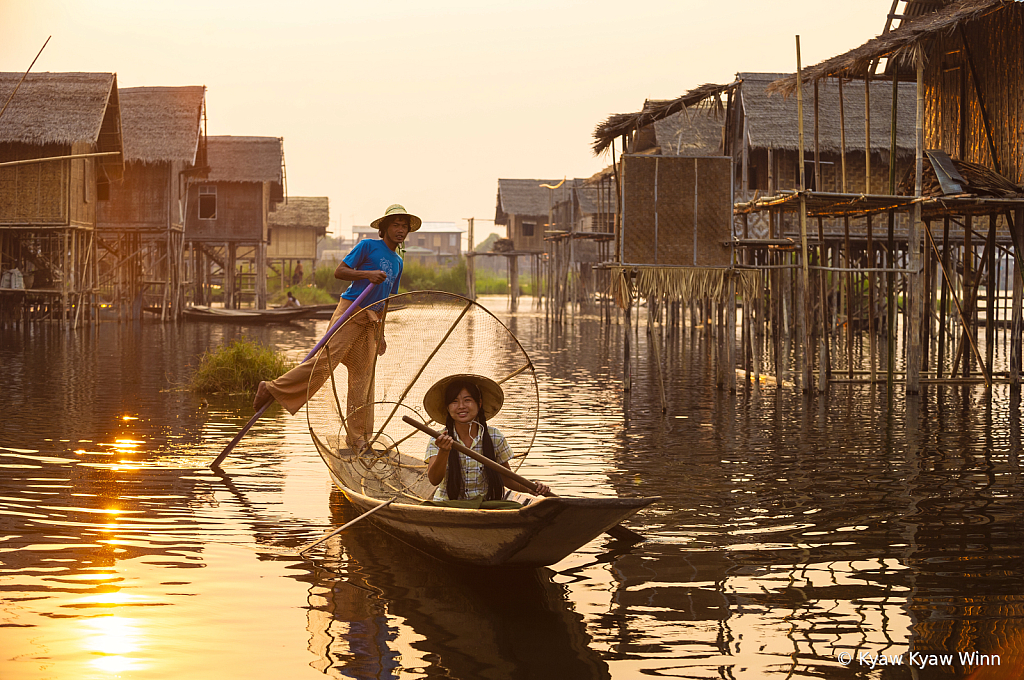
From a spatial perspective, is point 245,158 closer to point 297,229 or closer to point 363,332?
point 297,229

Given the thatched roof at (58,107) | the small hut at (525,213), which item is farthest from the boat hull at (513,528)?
the small hut at (525,213)

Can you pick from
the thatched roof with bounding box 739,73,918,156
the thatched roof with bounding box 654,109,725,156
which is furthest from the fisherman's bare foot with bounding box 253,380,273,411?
the thatched roof with bounding box 654,109,725,156

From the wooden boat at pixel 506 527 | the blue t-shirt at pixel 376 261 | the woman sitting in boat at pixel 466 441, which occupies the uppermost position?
the blue t-shirt at pixel 376 261

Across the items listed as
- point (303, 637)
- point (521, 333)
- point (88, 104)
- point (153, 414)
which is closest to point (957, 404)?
point (153, 414)

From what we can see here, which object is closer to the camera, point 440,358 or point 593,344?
point 440,358

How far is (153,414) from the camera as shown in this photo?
1167cm

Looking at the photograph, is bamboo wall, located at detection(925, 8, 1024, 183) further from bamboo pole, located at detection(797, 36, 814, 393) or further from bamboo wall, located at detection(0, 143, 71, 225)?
bamboo wall, located at detection(0, 143, 71, 225)

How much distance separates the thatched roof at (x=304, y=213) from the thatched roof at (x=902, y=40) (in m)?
36.8

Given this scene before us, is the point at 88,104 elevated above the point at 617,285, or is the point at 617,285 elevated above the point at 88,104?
the point at 88,104

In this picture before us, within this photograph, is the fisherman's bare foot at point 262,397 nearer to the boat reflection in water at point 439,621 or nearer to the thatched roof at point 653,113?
the boat reflection in water at point 439,621

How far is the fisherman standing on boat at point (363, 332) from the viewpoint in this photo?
7.51m

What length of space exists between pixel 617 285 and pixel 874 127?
13215mm

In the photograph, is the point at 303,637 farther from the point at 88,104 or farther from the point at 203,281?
the point at 203,281

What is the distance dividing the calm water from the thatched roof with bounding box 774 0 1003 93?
4.43 meters
